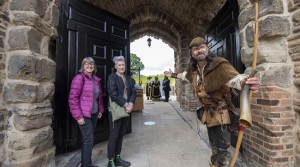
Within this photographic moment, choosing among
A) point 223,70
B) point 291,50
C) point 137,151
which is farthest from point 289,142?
point 137,151

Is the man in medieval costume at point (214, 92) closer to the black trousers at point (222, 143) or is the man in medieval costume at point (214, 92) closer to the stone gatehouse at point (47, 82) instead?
the black trousers at point (222, 143)

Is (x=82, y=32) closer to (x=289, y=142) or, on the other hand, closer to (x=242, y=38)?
(x=242, y=38)

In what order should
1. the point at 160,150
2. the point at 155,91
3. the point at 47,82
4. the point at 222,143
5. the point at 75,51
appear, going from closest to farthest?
the point at 222,143 → the point at 47,82 → the point at 75,51 → the point at 160,150 → the point at 155,91

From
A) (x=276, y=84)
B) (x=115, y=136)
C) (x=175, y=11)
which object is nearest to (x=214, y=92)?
(x=276, y=84)

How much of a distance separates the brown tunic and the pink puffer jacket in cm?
142

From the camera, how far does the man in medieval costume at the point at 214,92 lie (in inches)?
82.0

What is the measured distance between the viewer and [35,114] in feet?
8.18

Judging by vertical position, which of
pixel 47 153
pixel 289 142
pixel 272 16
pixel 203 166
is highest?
pixel 272 16

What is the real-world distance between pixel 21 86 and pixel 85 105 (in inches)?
30.6

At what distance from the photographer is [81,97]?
2887mm

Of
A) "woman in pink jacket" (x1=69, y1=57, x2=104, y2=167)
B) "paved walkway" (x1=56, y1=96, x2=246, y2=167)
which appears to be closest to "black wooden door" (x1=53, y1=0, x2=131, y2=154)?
"paved walkway" (x1=56, y1=96, x2=246, y2=167)

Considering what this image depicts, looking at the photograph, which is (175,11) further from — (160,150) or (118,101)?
(118,101)

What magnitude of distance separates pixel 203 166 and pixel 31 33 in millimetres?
2859

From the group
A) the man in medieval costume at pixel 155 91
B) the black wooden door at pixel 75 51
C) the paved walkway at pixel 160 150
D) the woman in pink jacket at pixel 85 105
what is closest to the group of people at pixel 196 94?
the woman in pink jacket at pixel 85 105
